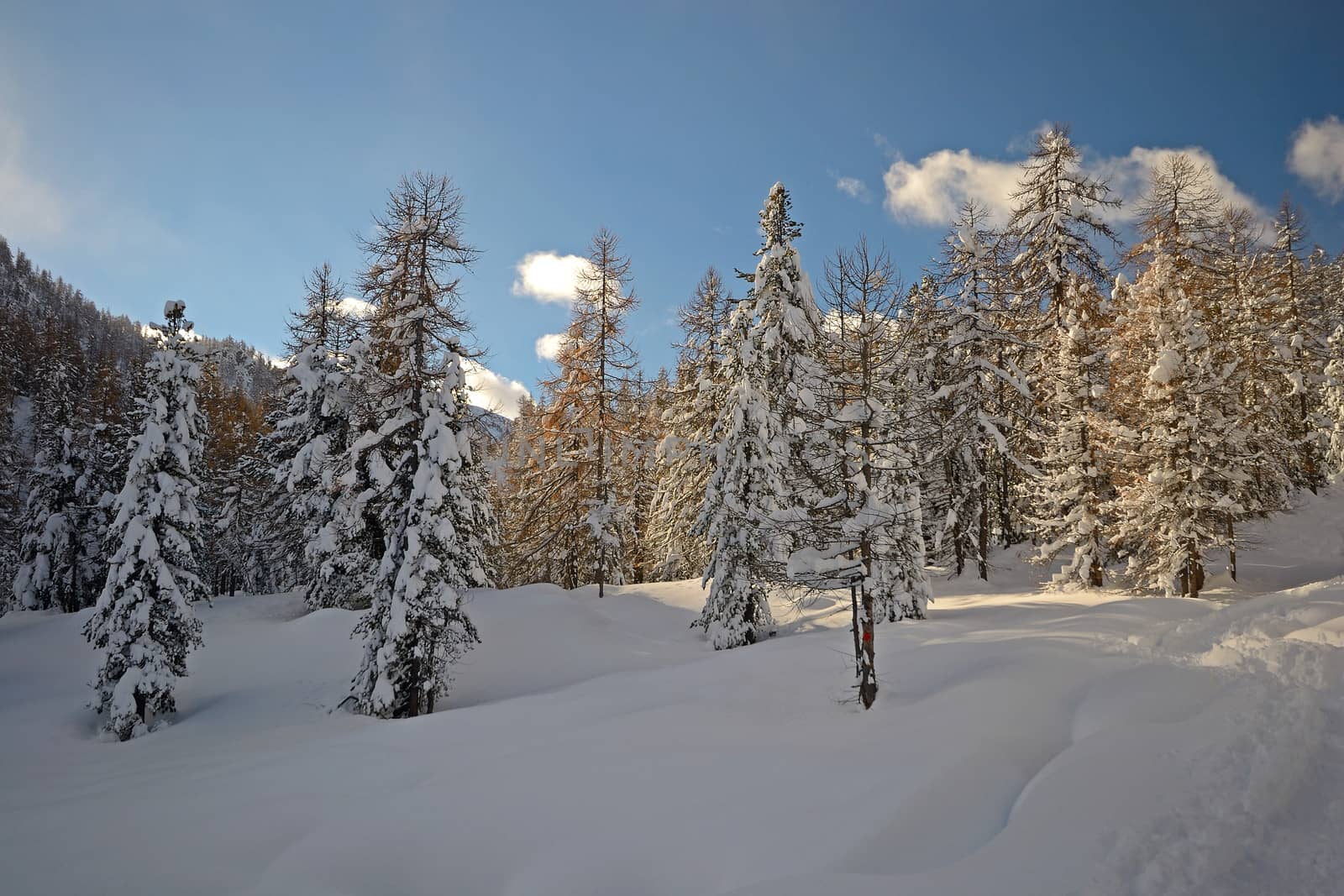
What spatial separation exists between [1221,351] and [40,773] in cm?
3686

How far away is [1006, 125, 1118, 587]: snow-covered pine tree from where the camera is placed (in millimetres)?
22141

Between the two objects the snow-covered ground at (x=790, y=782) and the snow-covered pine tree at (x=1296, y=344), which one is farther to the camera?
the snow-covered pine tree at (x=1296, y=344)

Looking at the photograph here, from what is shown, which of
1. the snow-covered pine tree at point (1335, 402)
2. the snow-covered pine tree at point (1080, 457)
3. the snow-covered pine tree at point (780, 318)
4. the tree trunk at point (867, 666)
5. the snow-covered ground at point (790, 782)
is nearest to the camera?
the snow-covered ground at point (790, 782)

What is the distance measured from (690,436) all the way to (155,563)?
19.9 metres

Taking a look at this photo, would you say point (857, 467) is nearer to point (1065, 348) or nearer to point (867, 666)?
point (867, 666)

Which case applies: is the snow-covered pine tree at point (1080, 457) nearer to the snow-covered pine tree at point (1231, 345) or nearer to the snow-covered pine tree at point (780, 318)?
the snow-covered pine tree at point (1231, 345)

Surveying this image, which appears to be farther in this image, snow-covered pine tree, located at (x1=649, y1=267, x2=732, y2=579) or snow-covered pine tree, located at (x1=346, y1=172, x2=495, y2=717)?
snow-covered pine tree, located at (x1=649, y1=267, x2=732, y2=579)

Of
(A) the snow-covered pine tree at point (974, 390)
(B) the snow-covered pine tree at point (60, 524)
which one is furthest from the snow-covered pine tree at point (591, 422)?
(B) the snow-covered pine tree at point (60, 524)

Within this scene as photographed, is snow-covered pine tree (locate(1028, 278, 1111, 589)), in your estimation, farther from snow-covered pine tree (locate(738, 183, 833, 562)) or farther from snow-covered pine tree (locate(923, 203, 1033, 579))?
snow-covered pine tree (locate(738, 183, 833, 562))

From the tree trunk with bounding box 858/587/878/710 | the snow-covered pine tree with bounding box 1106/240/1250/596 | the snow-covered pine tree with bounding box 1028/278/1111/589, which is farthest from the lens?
the snow-covered pine tree with bounding box 1028/278/1111/589

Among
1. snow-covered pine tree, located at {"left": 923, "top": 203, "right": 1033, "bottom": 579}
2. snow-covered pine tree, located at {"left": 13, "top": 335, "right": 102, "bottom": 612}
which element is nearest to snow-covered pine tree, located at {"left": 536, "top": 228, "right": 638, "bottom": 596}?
snow-covered pine tree, located at {"left": 923, "top": 203, "right": 1033, "bottom": 579}

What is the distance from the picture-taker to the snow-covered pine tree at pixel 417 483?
1514 centimetres

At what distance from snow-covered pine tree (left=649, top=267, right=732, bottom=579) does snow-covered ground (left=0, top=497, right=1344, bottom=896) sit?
35.7ft

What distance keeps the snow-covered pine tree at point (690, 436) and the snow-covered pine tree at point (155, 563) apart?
1634 cm
